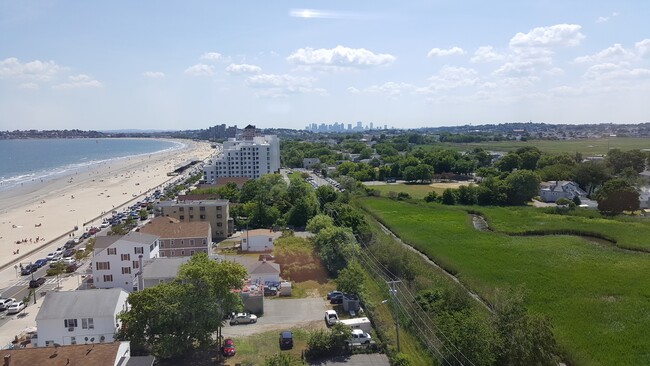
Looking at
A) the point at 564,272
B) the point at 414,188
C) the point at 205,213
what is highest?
the point at 205,213

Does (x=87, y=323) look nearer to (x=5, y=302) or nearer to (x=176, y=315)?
(x=176, y=315)

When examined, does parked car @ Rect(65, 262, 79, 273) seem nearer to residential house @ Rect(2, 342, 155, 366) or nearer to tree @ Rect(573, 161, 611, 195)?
residential house @ Rect(2, 342, 155, 366)

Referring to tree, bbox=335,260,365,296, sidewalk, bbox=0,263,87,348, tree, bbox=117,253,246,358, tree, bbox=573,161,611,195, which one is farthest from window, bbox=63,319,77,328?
tree, bbox=573,161,611,195

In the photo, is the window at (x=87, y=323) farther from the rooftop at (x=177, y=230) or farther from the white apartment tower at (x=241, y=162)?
the white apartment tower at (x=241, y=162)

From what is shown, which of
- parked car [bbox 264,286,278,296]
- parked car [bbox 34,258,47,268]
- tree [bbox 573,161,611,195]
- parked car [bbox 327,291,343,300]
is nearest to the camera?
parked car [bbox 327,291,343,300]

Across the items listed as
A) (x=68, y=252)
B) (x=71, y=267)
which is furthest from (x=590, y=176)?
(x=68, y=252)

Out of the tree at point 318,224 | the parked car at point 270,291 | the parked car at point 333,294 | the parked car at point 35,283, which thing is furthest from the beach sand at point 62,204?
the parked car at point 333,294
